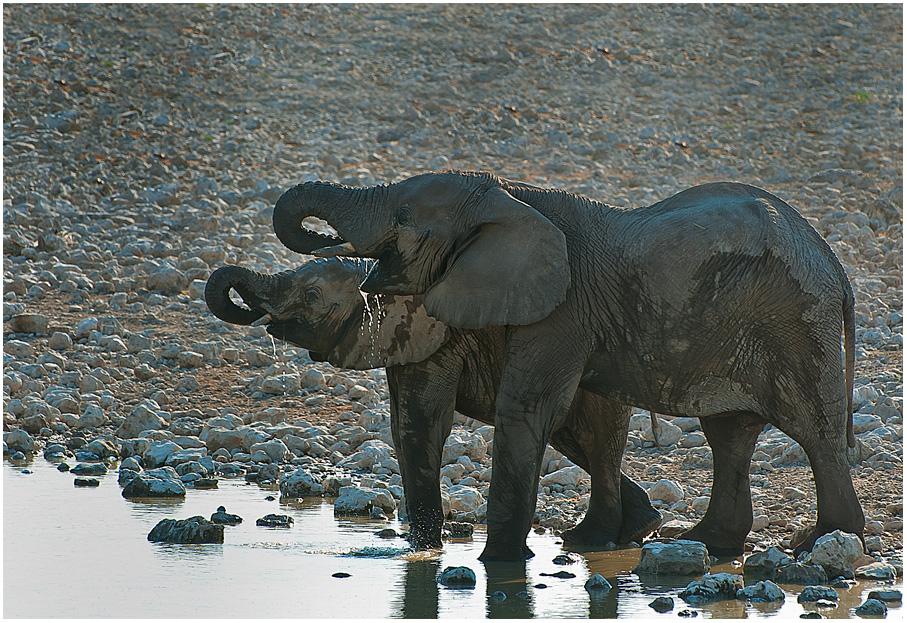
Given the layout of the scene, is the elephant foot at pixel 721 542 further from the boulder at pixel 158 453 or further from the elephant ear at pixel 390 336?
the boulder at pixel 158 453

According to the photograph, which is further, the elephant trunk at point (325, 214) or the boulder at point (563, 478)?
the boulder at point (563, 478)

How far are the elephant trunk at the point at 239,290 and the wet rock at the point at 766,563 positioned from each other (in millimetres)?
2889

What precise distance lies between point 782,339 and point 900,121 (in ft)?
54.1

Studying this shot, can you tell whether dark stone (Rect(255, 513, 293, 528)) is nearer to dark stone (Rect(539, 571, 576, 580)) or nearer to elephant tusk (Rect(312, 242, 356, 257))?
elephant tusk (Rect(312, 242, 356, 257))

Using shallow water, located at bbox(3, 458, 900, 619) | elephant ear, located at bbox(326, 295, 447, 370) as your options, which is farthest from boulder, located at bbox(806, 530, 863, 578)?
elephant ear, located at bbox(326, 295, 447, 370)

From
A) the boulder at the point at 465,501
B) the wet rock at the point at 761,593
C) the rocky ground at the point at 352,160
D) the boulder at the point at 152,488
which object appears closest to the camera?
the wet rock at the point at 761,593

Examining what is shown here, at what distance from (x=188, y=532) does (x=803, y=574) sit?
3.18m

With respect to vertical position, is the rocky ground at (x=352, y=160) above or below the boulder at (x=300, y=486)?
above

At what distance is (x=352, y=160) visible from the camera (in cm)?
1938

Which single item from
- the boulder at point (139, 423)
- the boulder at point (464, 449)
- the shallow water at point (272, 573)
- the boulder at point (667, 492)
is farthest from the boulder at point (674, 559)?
the boulder at point (139, 423)

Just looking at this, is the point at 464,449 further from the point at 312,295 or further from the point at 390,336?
the point at 312,295

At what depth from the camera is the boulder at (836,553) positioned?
6344 millimetres

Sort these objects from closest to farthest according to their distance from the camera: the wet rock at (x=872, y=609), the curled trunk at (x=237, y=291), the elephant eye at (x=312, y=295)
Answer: the wet rock at (x=872, y=609) → the curled trunk at (x=237, y=291) → the elephant eye at (x=312, y=295)

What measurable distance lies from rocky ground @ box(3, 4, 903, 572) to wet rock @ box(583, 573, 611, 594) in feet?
5.13
